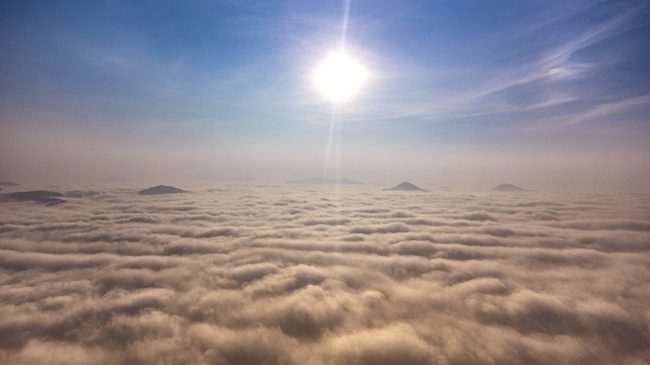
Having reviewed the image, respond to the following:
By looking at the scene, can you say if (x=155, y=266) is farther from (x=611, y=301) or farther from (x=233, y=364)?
(x=611, y=301)

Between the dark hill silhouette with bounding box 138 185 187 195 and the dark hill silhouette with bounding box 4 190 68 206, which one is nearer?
the dark hill silhouette with bounding box 4 190 68 206

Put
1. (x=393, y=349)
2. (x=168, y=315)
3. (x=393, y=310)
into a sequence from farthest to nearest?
(x=393, y=310) < (x=168, y=315) < (x=393, y=349)

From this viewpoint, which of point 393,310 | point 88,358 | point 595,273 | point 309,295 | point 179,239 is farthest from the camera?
point 179,239

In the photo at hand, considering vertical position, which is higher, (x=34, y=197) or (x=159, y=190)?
(x=159, y=190)

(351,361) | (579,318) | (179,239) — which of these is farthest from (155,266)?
(579,318)

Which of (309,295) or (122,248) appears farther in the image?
(122,248)

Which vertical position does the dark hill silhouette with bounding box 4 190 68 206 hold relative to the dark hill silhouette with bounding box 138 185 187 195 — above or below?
below

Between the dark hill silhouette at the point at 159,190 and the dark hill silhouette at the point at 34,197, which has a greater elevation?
the dark hill silhouette at the point at 159,190

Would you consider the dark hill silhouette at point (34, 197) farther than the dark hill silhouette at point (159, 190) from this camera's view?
No

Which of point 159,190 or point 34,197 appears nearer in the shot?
point 34,197

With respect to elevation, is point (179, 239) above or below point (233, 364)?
above
